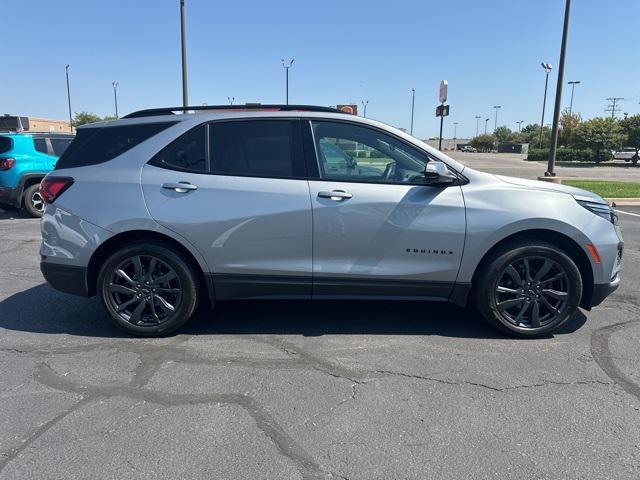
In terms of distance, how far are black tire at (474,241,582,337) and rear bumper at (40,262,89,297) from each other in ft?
10.6

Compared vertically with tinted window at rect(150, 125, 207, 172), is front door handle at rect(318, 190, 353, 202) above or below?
below

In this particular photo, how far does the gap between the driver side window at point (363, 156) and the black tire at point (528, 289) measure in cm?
96

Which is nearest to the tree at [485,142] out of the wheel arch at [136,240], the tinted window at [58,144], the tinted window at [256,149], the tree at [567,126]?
the tree at [567,126]

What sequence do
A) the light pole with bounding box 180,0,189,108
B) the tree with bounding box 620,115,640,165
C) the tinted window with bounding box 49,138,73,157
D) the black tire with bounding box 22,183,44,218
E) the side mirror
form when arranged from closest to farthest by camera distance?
1. the side mirror
2. the black tire with bounding box 22,183,44,218
3. the tinted window with bounding box 49,138,73,157
4. the light pole with bounding box 180,0,189,108
5. the tree with bounding box 620,115,640,165

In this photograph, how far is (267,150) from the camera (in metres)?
3.96

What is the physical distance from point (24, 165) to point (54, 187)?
7.25m

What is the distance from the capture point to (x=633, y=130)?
145 feet

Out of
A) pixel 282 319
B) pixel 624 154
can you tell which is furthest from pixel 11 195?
pixel 624 154

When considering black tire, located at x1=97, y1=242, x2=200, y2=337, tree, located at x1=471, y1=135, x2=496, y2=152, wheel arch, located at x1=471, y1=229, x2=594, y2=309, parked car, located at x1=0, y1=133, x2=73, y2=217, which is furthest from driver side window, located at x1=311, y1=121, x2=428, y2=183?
tree, located at x1=471, y1=135, x2=496, y2=152

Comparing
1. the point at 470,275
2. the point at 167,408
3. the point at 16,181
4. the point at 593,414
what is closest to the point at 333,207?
the point at 470,275

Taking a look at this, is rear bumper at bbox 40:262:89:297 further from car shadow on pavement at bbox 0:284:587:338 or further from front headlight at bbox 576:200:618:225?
front headlight at bbox 576:200:618:225

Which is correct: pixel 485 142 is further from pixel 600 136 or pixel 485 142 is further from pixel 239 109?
pixel 239 109

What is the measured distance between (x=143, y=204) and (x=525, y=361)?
3.18 meters

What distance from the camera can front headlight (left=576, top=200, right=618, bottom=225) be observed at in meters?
3.96
